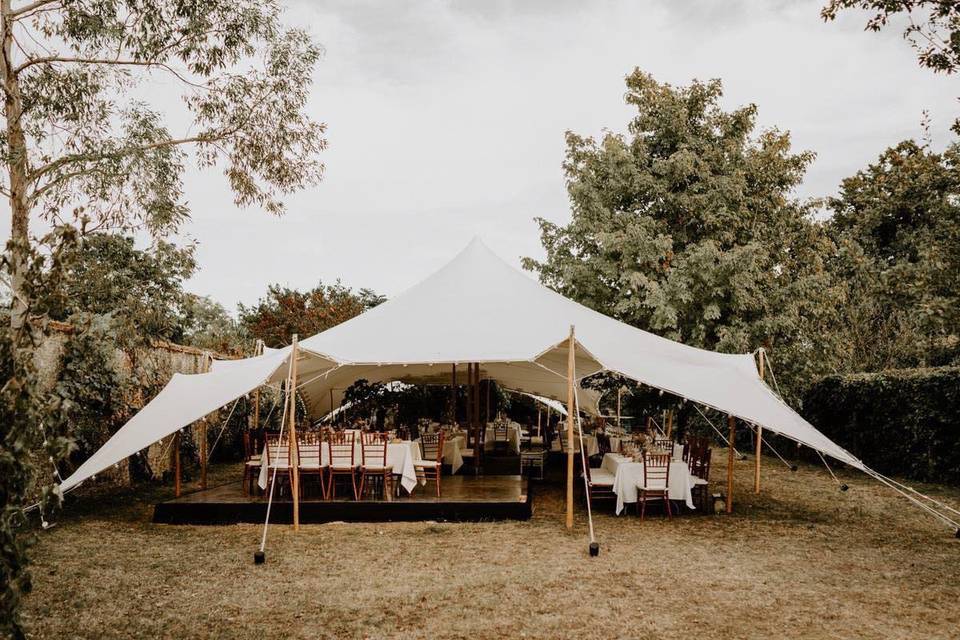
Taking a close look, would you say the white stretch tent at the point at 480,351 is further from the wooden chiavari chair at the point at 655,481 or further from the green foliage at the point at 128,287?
the green foliage at the point at 128,287

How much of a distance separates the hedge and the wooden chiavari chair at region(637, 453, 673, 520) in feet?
18.9

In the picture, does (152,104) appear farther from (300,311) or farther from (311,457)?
(300,311)

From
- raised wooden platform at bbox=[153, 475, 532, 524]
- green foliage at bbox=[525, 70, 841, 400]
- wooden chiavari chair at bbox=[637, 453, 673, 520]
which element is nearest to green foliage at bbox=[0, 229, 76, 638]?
raised wooden platform at bbox=[153, 475, 532, 524]

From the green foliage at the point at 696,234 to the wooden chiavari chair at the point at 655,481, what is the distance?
660cm

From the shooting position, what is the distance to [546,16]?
12812 mm

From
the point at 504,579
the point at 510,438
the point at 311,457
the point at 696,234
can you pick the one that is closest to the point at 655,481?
the point at 504,579

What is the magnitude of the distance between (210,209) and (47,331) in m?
14.2

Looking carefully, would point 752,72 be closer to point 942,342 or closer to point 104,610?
point 942,342

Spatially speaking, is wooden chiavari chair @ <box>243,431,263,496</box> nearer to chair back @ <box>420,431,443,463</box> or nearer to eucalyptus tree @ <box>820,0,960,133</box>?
chair back @ <box>420,431,443,463</box>

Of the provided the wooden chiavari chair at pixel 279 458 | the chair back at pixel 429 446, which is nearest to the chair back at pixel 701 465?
the chair back at pixel 429 446

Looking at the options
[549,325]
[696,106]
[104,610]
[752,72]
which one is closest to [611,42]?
[752,72]

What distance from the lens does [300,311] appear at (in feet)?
75.8

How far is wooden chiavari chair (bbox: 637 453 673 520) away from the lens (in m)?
8.34

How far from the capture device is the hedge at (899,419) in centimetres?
1115
